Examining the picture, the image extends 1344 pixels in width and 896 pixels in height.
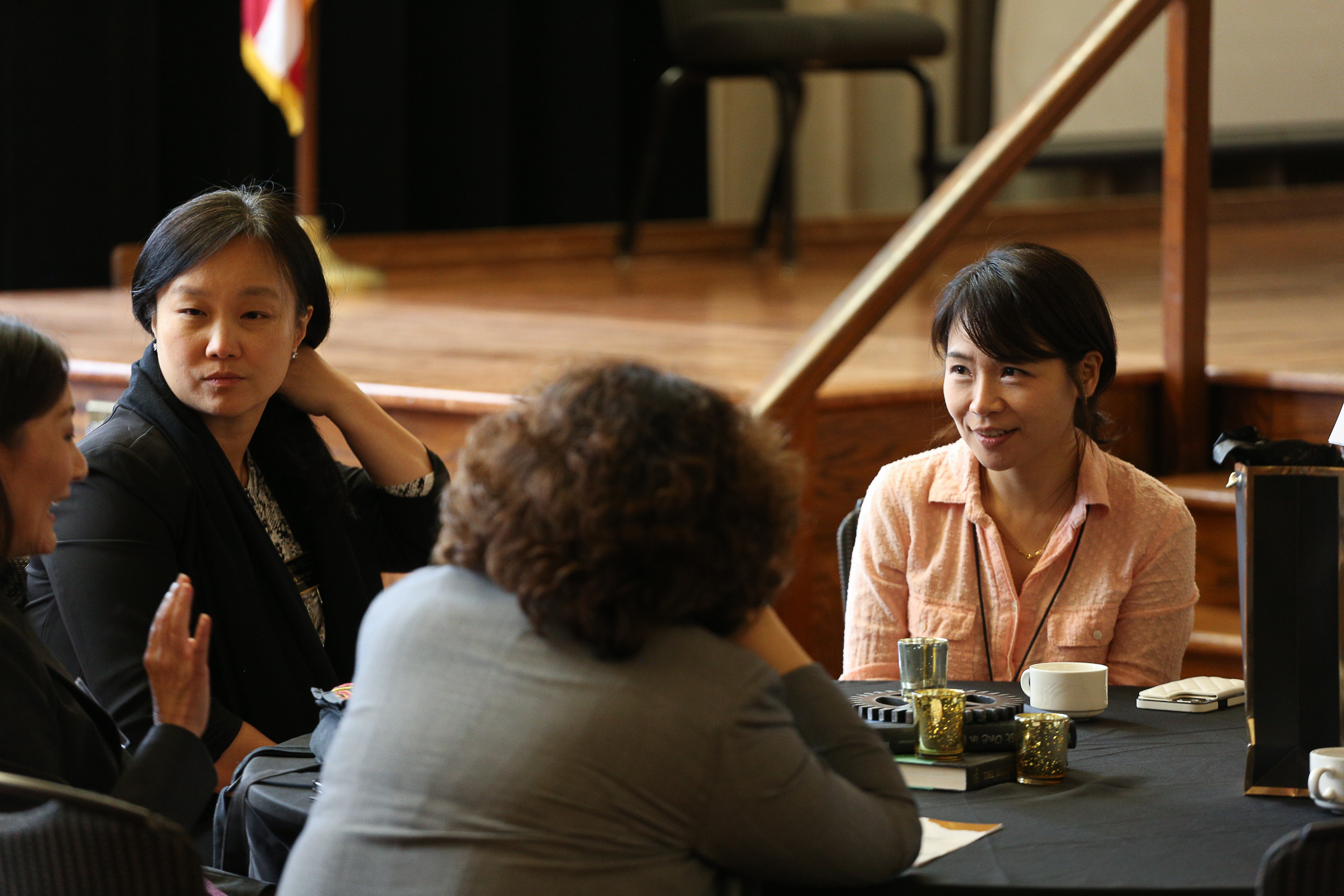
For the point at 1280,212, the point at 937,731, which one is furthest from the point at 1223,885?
the point at 1280,212

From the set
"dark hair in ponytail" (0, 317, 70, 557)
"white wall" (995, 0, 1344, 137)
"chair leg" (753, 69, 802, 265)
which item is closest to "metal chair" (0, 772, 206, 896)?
"dark hair in ponytail" (0, 317, 70, 557)

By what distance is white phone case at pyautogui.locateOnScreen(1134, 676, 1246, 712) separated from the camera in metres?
1.64

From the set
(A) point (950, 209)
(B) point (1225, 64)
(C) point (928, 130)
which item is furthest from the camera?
(B) point (1225, 64)

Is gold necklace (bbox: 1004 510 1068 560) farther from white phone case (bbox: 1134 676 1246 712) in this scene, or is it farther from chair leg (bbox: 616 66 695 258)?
chair leg (bbox: 616 66 695 258)

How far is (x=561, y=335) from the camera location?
12.8 ft

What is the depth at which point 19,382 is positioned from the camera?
1.42 metres

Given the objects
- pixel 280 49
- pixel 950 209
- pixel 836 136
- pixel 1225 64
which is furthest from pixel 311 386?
pixel 1225 64

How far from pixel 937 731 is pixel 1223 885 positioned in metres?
0.32

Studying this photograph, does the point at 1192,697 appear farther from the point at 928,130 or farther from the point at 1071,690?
the point at 928,130

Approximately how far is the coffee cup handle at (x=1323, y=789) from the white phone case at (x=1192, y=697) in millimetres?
284

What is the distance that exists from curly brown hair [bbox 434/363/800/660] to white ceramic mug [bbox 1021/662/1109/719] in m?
0.50

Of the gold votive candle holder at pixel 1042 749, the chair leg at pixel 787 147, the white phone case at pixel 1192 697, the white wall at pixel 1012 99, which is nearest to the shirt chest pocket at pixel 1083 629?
the white phone case at pixel 1192 697

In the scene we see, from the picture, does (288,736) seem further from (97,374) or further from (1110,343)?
(97,374)

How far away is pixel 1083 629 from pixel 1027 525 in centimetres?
15
